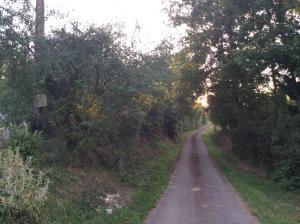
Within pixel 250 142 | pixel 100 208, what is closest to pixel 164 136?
pixel 250 142

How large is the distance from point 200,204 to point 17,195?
818 cm

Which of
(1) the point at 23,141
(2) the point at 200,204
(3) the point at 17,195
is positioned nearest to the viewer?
(3) the point at 17,195

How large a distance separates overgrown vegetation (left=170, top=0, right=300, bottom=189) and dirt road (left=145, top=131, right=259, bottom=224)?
3.87 m

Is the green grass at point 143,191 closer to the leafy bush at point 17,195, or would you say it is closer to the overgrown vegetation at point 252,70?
the leafy bush at point 17,195

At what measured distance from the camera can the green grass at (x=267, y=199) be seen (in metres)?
13.8

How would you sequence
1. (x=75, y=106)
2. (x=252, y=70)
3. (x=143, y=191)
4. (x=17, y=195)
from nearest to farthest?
(x=17, y=195) → (x=75, y=106) → (x=143, y=191) → (x=252, y=70)

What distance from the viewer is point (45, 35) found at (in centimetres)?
1557

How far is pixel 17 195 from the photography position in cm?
892

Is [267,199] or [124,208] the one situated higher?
[124,208]

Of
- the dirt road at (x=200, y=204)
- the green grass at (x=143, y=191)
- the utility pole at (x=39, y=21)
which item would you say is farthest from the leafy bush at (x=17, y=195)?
the utility pole at (x=39, y=21)

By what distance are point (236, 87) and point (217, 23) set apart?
14.9 ft

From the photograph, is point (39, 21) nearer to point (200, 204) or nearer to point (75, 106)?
point (75, 106)

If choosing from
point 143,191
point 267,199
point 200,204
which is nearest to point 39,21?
point 143,191

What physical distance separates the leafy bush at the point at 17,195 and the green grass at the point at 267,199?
275 inches
